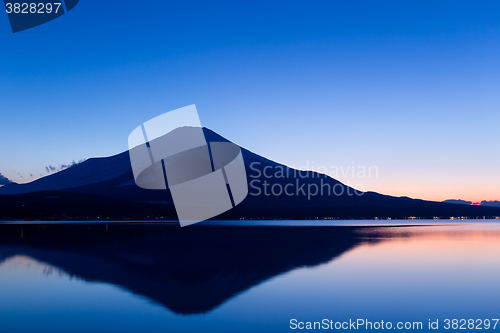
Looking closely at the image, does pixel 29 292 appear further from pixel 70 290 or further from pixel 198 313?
pixel 198 313

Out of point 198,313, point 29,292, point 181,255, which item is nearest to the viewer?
point 198,313

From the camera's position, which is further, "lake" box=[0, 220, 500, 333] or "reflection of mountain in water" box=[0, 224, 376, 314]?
"reflection of mountain in water" box=[0, 224, 376, 314]

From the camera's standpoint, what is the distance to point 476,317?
11195 millimetres

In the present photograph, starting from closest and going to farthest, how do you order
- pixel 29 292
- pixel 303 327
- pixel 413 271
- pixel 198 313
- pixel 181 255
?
pixel 303 327 → pixel 198 313 → pixel 29 292 → pixel 413 271 → pixel 181 255

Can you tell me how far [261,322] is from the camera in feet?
34.1

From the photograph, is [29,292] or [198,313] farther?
[29,292]

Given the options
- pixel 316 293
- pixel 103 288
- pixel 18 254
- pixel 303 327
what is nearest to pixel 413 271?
pixel 316 293

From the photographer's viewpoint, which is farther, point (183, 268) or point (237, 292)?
point (183, 268)

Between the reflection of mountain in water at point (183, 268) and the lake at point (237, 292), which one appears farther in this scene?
the reflection of mountain in water at point (183, 268)

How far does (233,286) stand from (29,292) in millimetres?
7244

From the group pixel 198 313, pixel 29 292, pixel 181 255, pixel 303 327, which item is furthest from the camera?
pixel 181 255

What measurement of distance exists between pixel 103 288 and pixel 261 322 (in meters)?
6.89

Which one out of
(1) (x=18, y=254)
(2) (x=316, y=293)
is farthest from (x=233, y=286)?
(1) (x=18, y=254)

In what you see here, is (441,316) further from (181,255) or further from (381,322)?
(181,255)
